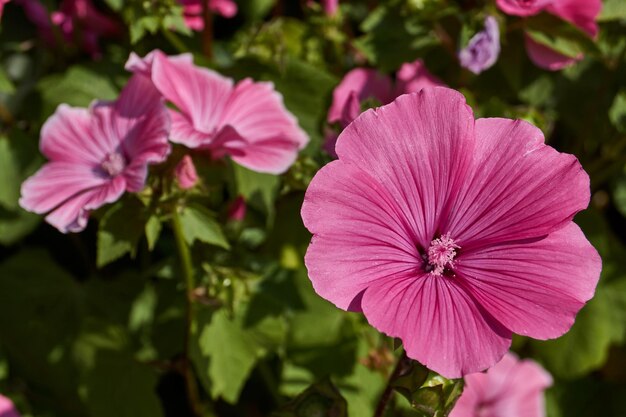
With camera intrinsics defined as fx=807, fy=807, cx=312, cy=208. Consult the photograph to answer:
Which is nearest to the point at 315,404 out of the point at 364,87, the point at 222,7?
the point at 364,87

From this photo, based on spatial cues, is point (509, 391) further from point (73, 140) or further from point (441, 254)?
point (73, 140)

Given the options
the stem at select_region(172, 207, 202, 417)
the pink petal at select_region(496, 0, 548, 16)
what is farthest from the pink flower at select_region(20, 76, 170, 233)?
the pink petal at select_region(496, 0, 548, 16)

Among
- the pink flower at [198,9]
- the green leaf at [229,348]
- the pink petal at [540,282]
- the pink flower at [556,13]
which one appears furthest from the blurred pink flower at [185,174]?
the pink flower at [556,13]

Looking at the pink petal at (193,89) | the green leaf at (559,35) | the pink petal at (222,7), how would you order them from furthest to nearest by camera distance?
the pink petal at (222,7) < the green leaf at (559,35) < the pink petal at (193,89)

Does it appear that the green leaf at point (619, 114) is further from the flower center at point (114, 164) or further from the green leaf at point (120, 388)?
the green leaf at point (120, 388)

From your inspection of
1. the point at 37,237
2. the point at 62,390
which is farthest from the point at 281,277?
the point at 37,237
